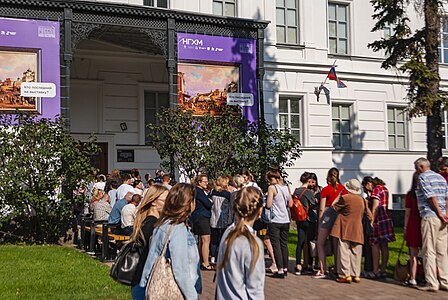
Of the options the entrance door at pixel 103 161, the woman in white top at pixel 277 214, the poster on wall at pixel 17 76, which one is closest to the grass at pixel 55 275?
the woman in white top at pixel 277 214

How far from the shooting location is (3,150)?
48.0ft

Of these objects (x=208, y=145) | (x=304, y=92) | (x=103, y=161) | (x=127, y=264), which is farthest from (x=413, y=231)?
(x=103, y=161)

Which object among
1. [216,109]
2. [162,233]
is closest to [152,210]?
[162,233]

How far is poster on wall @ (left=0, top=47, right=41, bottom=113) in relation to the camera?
1719 centimetres

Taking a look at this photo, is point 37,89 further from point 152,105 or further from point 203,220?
point 203,220

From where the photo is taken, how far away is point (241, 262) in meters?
4.73

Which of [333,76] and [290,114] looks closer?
[333,76]

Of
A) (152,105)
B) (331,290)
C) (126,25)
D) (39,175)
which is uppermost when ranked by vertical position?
(126,25)

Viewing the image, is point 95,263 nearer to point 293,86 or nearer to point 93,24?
point 93,24

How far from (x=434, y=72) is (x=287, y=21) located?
7.37 meters

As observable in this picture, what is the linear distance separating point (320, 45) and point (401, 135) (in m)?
5.71

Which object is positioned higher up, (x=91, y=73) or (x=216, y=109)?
(x=91, y=73)

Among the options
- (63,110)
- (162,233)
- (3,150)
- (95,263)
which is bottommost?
(95,263)

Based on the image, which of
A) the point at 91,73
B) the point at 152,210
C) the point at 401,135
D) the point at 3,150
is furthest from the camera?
the point at 401,135
